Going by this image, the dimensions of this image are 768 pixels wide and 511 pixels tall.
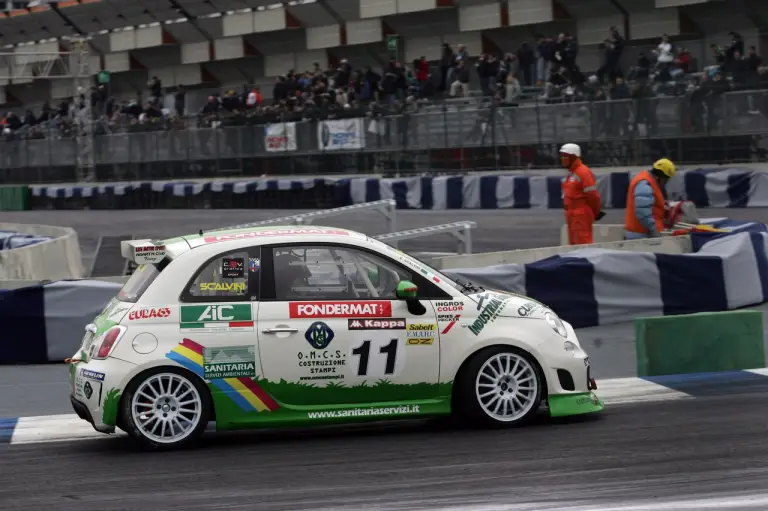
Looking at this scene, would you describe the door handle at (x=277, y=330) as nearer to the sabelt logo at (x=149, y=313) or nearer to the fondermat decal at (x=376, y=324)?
the fondermat decal at (x=376, y=324)

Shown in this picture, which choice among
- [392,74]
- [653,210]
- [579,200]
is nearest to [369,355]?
[653,210]

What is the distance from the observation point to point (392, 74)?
110 feet

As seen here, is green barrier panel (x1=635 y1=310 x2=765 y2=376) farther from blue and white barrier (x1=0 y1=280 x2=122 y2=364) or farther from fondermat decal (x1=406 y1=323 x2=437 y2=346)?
blue and white barrier (x1=0 y1=280 x2=122 y2=364)

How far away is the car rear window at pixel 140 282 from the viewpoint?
789cm

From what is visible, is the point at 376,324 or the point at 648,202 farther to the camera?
the point at 648,202

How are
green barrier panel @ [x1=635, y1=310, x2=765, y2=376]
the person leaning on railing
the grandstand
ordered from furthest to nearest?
the grandstand, the person leaning on railing, green barrier panel @ [x1=635, y1=310, x2=765, y2=376]

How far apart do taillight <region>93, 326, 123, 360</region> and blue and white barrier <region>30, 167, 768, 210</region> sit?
13.1 metres

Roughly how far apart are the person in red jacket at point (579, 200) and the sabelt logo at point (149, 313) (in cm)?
794

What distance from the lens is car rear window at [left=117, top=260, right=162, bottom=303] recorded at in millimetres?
7895

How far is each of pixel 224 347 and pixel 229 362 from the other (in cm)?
10

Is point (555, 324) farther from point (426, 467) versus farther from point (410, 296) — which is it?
point (426, 467)

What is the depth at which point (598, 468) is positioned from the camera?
6.87 m

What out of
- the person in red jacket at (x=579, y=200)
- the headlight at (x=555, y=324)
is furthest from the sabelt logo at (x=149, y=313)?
the person in red jacket at (x=579, y=200)

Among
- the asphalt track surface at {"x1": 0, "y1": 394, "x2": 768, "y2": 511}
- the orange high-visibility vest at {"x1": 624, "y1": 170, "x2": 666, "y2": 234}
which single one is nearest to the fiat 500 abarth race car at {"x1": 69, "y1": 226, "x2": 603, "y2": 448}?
the asphalt track surface at {"x1": 0, "y1": 394, "x2": 768, "y2": 511}
